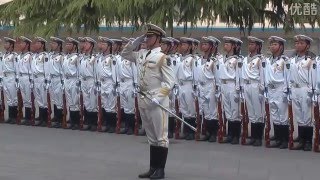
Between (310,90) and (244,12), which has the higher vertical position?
(244,12)

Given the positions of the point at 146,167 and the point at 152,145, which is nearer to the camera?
the point at 152,145

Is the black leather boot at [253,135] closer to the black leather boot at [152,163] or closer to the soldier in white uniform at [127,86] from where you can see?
the soldier in white uniform at [127,86]

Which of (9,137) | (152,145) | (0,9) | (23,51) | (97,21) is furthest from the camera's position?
(0,9)

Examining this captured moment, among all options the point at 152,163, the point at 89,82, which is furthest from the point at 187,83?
the point at 152,163

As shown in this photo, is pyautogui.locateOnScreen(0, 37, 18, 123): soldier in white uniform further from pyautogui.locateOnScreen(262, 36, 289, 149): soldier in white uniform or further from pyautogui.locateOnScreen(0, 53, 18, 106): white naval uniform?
pyautogui.locateOnScreen(262, 36, 289, 149): soldier in white uniform

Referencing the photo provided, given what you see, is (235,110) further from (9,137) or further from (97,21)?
(97,21)

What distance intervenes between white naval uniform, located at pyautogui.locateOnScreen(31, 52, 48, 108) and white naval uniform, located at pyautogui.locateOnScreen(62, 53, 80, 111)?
1.57 ft

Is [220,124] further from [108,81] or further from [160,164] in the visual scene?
[160,164]

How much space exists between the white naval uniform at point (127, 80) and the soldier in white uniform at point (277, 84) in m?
2.66

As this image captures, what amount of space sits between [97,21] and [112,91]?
316cm

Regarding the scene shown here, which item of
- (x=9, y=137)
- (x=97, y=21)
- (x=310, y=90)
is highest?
(x=97, y=21)

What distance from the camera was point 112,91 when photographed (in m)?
14.1

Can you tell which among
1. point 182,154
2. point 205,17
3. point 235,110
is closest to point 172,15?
point 205,17

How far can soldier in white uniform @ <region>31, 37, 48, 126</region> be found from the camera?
1489 cm
